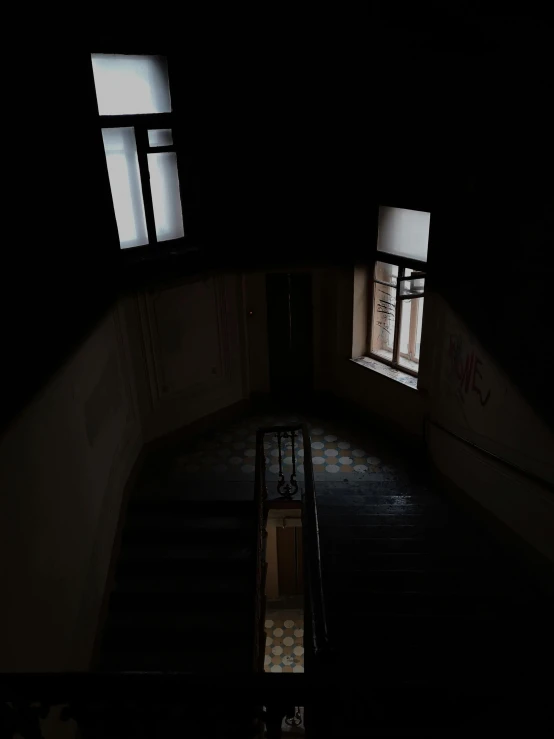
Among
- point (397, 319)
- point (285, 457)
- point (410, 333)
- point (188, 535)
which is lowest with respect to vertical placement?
point (188, 535)

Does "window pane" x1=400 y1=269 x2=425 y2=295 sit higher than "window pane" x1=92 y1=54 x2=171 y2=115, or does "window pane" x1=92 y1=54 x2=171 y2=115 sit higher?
"window pane" x1=92 y1=54 x2=171 y2=115

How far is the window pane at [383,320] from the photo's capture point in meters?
7.16

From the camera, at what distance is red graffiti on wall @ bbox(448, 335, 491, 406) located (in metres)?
5.45

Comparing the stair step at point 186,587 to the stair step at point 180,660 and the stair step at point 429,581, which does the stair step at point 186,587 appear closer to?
the stair step at point 180,660

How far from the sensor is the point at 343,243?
282 inches

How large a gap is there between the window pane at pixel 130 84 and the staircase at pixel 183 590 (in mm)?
4363

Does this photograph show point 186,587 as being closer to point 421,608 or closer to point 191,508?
point 191,508

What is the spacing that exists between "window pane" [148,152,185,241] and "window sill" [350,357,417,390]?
3000 mm

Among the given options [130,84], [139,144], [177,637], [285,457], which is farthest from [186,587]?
[130,84]

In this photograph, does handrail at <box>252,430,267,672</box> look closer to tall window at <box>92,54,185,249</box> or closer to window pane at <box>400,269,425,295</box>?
window pane at <box>400,269,425,295</box>

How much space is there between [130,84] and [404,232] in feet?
11.2

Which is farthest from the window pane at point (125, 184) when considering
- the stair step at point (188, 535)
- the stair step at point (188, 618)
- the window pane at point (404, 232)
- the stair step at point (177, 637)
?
the stair step at point (177, 637)

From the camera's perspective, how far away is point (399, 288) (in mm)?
6777

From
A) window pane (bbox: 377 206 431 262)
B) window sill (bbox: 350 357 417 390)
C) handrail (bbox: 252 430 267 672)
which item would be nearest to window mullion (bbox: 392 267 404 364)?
window sill (bbox: 350 357 417 390)
